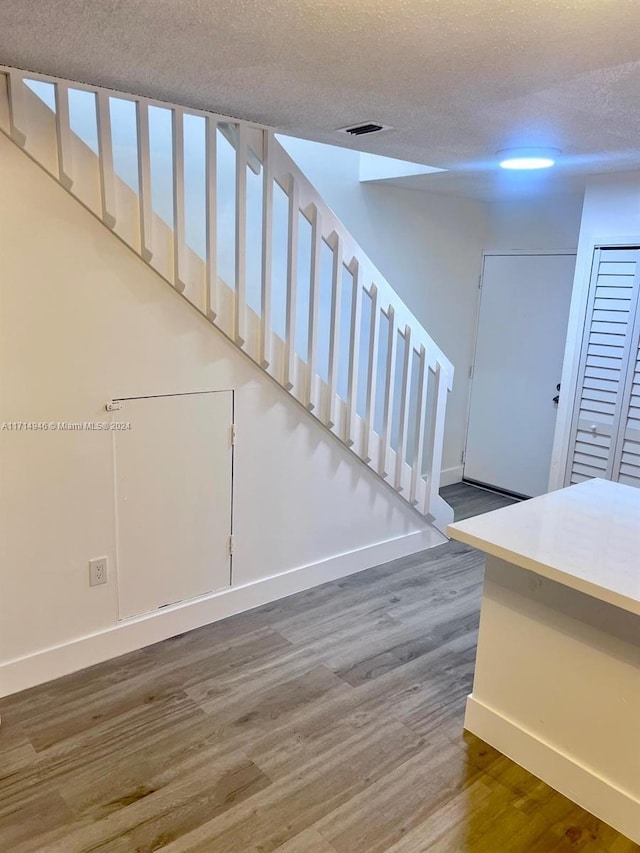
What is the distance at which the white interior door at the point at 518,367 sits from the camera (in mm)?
4578

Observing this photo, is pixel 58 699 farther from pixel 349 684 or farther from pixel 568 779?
pixel 568 779

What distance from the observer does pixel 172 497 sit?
2807mm

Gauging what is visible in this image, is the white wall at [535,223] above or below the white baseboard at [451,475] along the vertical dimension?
above

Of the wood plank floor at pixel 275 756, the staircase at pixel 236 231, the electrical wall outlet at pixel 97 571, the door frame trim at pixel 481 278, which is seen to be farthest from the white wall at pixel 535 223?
the electrical wall outlet at pixel 97 571

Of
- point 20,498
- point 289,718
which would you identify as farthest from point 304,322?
point 289,718

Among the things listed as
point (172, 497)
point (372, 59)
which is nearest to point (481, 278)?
point (172, 497)

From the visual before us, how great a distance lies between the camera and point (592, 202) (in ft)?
11.9

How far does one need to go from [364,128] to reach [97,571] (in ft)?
7.18

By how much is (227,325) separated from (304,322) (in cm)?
105

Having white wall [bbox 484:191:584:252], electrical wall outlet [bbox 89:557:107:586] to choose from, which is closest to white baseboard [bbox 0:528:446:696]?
electrical wall outlet [bbox 89:557:107:586]

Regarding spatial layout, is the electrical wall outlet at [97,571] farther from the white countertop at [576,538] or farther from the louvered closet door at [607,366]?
the louvered closet door at [607,366]

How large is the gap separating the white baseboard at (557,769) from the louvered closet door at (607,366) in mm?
1963

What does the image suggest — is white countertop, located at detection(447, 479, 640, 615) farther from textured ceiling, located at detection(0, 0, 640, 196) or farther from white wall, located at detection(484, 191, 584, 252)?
white wall, located at detection(484, 191, 584, 252)

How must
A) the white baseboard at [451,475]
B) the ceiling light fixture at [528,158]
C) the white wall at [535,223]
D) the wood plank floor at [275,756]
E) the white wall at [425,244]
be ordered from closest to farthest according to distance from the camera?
the wood plank floor at [275,756]
the ceiling light fixture at [528,158]
the white wall at [425,244]
the white wall at [535,223]
the white baseboard at [451,475]
